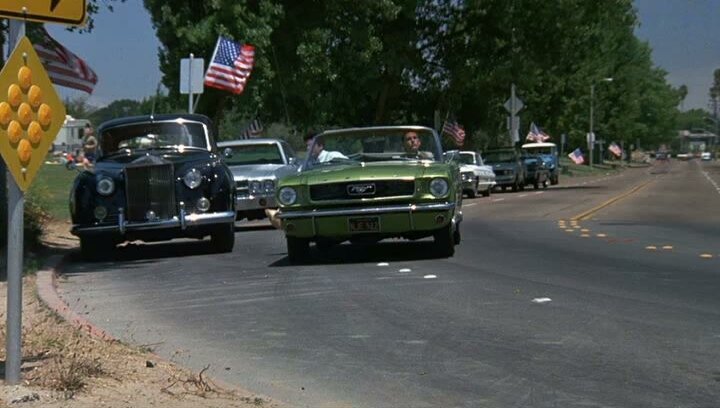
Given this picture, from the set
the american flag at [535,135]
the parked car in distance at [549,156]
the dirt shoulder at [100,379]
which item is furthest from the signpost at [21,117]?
the american flag at [535,135]

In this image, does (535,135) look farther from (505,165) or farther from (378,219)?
(378,219)

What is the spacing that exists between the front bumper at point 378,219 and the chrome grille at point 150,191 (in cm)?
190

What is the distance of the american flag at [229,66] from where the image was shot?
82.5 feet

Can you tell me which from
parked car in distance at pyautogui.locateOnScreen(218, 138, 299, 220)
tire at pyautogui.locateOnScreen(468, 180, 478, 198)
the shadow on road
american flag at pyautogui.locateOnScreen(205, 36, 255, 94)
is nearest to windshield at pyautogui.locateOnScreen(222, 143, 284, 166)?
parked car in distance at pyautogui.locateOnScreen(218, 138, 299, 220)

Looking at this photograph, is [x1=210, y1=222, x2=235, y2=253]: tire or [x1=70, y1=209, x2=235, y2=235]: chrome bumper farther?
[x1=210, y1=222, x2=235, y2=253]: tire

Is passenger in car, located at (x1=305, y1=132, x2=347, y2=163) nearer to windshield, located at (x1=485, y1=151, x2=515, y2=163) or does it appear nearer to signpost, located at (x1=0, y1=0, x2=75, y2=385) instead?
signpost, located at (x1=0, y1=0, x2=75, y2=385)

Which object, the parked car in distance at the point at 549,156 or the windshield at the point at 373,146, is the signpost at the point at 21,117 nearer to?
the windshield at the point at 373,146

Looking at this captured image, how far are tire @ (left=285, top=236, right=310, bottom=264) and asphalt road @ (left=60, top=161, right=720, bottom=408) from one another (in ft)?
0.65

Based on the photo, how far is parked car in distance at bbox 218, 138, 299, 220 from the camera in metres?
18.6

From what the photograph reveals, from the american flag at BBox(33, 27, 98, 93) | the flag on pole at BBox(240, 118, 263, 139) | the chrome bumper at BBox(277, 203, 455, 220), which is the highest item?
the american flag at BBox(33, 27, 98, 93)

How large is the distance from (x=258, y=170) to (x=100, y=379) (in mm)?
12428

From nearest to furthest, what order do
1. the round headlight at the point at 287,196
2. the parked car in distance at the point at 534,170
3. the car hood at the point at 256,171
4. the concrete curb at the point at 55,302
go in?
the concrete curb at the point at 55,302
the round headlight at the point at 287,196
the car hood at the point at 256,171
the parked car in distance at the point at 534,170

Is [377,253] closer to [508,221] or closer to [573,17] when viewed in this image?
[508,221]

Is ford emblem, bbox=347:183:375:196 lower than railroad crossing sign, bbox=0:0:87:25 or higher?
lower
